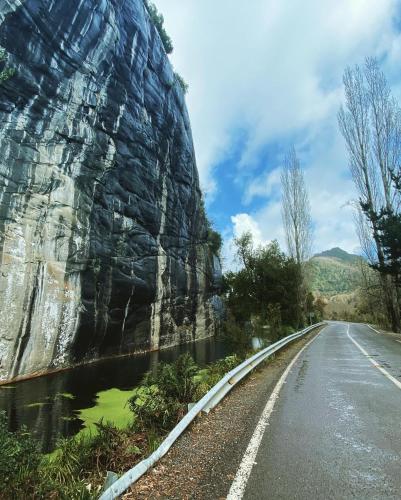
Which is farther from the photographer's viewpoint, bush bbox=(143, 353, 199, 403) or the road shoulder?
bush bbox=(143, 353, 199, 403)

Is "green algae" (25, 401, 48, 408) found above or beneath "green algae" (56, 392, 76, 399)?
beneath

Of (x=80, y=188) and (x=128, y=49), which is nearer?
(x=80, y=188)

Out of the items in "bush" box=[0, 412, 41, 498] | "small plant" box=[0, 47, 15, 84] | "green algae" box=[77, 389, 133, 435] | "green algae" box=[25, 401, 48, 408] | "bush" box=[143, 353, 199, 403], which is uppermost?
"small plant" box=[0, 47, 15, 84]

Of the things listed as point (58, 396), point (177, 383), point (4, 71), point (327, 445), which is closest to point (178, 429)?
point (327, 445)

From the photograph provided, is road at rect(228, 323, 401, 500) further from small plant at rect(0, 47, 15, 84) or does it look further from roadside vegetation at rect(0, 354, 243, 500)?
small plant at rect(0, 47, 15, 84)

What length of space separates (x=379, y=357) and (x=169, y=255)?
69.9ft

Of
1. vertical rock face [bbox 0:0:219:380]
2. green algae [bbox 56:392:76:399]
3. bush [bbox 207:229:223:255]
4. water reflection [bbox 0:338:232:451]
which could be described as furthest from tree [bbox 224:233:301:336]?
green algae [bbox 56:392:76:399]

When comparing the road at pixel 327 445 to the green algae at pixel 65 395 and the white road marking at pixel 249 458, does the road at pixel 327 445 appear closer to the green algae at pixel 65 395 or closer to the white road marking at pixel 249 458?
the white road marking at pixel 249 458

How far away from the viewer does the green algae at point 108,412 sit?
795cm

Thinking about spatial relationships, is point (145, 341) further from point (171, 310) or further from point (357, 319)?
point (357, 319)

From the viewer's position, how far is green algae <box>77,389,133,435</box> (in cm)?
795

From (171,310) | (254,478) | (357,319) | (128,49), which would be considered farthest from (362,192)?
(357,319)

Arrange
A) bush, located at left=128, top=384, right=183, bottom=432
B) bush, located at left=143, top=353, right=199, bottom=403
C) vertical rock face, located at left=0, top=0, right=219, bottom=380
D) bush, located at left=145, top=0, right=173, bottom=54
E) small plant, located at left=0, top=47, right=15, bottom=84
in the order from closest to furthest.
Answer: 1. bush, located at left=128, top=384, right=183, bottom=432
2. bush, located at left=143, top=353, right=199, bottom=403
3. vertical rock face, located at left=0, top=0, right=219, bottom=380
4. small plant, located at left=0, top=47, right=15, bottom=84
5. bush, located at left=145, top=0, right=173, bottom=54

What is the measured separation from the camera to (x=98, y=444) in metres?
4.57
